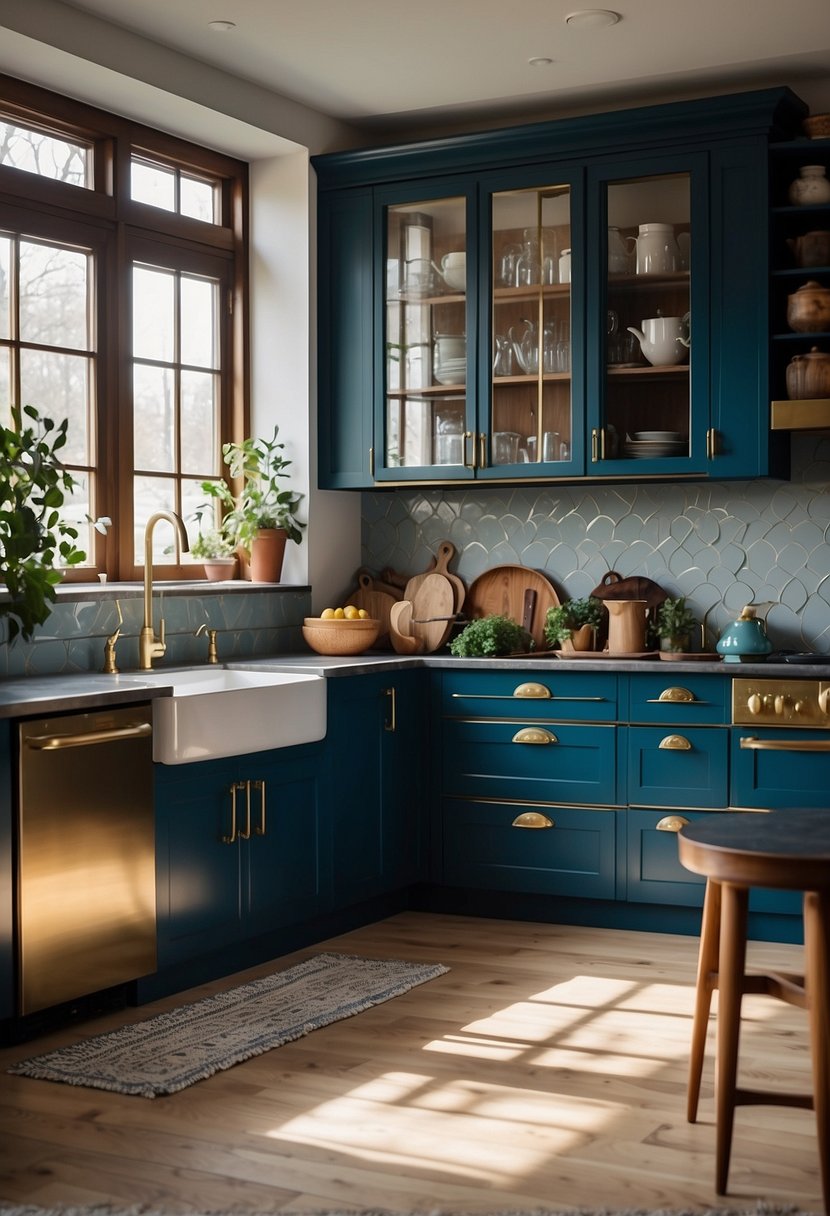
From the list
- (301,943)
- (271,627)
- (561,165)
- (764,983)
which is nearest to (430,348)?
(561,165)

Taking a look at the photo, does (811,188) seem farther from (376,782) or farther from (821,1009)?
(821,1009)

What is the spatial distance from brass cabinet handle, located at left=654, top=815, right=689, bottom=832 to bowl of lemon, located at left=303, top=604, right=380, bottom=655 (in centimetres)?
124

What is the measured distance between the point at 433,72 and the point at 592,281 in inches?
34.5

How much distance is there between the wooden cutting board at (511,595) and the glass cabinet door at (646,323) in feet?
2.03

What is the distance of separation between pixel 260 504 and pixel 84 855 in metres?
2.01

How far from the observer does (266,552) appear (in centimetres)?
534

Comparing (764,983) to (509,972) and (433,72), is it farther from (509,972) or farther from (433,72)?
(433,72)

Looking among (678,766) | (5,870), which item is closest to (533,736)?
(678,766)

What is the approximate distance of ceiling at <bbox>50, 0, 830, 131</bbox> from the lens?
4.36 meters

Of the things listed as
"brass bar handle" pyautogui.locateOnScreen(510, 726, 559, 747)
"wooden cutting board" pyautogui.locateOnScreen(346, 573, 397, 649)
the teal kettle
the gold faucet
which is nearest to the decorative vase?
"wooden cutting board" pyautogui.locateOnScreen(346, 573, 397, 649)

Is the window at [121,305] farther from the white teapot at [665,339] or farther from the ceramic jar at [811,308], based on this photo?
the ceramic jar at [811,308]

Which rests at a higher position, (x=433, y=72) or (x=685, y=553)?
(x=433, y=72)

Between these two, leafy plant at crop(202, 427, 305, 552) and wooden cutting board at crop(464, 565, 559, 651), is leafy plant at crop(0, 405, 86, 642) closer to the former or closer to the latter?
leafy plant at crop(202, 427, 305, 552)

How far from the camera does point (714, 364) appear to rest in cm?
483
